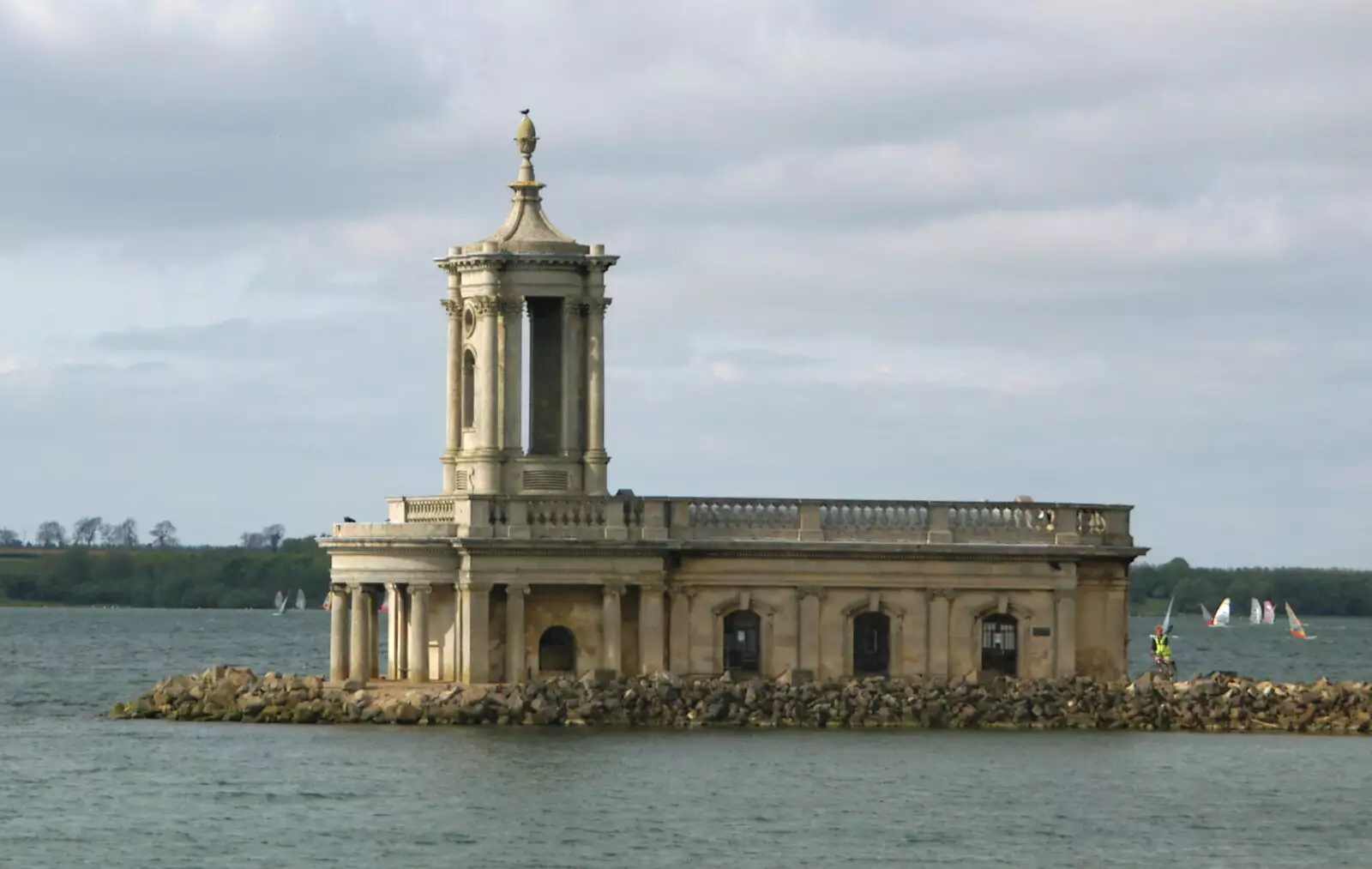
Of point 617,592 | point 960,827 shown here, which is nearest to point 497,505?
point 617,592

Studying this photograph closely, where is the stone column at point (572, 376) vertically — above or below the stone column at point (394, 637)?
above

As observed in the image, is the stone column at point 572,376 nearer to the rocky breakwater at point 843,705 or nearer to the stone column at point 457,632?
the stone column at point 457,632

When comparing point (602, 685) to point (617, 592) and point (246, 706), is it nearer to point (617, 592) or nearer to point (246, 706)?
point (617, 592)

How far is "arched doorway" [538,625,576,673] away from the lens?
65.9m

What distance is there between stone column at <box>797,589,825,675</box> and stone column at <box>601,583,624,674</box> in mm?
3400

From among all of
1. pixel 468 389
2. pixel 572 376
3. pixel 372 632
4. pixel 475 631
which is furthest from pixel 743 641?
pixel 468 389

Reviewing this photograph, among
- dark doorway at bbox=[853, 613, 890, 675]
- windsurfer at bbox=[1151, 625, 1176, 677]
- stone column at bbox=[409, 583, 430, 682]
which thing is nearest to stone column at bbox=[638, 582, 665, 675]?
dark doorway at bbox=[853, 613, 890, 675]

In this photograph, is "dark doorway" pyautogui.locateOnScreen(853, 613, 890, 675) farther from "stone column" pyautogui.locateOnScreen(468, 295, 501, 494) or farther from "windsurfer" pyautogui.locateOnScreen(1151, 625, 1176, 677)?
"stone column" pyautogui.locateOnScreen(468, 295, 501, 494)

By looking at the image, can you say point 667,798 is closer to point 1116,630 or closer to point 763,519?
point 763,519

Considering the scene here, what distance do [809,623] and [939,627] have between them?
244 cm

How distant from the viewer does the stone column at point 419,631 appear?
65750 millimetres

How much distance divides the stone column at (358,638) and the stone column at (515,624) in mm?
3231

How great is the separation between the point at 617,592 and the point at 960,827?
14.0 metres

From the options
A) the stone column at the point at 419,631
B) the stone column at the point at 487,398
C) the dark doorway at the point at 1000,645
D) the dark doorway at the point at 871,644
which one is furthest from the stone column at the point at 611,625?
Answer: the dark doorway at the point at 1000,645
